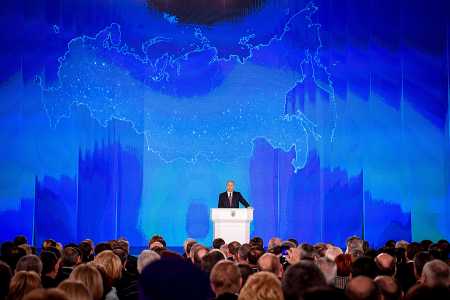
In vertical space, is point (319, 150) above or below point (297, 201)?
above

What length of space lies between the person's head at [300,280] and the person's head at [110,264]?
1812 millimetres

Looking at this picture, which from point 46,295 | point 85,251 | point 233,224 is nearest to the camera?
point 46,295

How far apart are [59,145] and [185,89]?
2822mm

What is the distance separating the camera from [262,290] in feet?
10.2

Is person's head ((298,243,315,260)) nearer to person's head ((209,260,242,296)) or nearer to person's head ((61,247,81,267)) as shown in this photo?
person's head ((61,247,81,267))

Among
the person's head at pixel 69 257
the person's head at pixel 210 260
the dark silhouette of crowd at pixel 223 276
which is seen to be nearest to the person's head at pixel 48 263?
the dark silhouette of crowd at pixel 223 276

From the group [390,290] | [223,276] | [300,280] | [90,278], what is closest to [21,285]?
[90,278]

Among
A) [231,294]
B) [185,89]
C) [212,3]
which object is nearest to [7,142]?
[185,89]

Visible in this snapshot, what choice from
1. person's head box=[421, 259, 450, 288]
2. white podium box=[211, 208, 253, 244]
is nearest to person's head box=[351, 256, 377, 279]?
person's head box=[421, 259, 450, 288]

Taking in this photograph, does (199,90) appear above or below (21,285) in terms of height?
above

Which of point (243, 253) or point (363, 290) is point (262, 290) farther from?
point (243, 253)

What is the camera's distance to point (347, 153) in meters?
13.2

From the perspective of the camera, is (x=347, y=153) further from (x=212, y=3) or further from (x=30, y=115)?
A: (x=30, y=115)

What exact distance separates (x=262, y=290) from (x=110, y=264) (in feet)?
6.29
